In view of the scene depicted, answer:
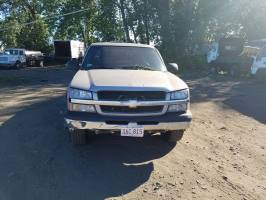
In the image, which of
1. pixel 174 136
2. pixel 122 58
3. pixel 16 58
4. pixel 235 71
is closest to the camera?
pixel 174 136

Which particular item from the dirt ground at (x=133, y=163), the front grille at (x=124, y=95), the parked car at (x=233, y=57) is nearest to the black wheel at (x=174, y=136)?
the dirt ground at (x=133, y=163)

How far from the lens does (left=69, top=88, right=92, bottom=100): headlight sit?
21.4ft

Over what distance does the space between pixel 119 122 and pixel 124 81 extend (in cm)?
70

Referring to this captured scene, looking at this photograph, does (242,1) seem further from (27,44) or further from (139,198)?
(139,198)

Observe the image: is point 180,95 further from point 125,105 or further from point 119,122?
point 119,122

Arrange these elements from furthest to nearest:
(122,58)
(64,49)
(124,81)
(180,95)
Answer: (64,49)
(122,58)
(180,95)
(124,81)

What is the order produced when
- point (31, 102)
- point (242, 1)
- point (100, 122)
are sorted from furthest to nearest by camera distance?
point (242, 1)
point (31, 102)
point (100, 122)

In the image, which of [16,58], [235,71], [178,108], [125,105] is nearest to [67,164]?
[125,105]

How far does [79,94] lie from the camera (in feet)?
21.6

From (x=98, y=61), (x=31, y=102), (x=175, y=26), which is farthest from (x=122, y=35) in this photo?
(x=98, y=61)

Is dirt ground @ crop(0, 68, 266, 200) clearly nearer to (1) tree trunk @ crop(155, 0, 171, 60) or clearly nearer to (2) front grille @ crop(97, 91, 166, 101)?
(2) front grille @ crop(97, 91, 166, 101)

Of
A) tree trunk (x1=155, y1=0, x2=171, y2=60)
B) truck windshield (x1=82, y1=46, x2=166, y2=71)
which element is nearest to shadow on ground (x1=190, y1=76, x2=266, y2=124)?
truck windshield (x1=82, y1=46, x2=166, y2=71)

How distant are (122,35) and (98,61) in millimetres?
43994

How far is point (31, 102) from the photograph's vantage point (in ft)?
43.8
